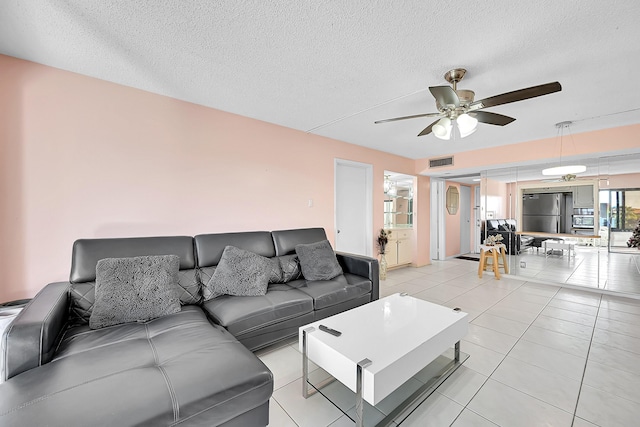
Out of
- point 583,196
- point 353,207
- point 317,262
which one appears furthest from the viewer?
point 353,207

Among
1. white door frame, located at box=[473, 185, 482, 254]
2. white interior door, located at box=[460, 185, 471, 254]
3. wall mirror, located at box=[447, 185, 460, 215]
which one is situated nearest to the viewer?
wall mirror, located at box=[447, 185, 460, 215]

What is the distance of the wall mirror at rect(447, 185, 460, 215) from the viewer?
6324 millimetres

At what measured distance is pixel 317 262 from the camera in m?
2.88

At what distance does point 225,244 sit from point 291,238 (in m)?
0.83

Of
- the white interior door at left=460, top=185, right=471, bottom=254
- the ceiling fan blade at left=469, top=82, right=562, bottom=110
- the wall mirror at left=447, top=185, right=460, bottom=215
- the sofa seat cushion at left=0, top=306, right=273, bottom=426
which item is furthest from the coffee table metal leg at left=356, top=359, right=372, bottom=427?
the white interior door at left=460, top=185, right=471, bottom=254

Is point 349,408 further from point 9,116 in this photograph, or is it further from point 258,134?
point 9,116

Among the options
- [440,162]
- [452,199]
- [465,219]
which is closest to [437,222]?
[452,199]

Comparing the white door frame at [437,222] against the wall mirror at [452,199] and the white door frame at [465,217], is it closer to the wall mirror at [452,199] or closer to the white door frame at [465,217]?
the wall mirror at [452,199]

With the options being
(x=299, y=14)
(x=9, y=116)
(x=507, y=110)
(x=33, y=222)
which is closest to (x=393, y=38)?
(x=299, y=14)

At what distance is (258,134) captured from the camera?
317 cm

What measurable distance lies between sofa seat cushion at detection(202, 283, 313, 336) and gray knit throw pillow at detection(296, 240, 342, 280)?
17.5 inches

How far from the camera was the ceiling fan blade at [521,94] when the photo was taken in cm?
160

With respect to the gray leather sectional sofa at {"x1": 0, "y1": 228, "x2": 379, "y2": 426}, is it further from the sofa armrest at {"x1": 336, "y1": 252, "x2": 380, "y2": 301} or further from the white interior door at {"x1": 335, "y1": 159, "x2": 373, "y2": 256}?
the white interior door at {"x1": 335, "y1": 159, "x2": 373, "y2": 256}

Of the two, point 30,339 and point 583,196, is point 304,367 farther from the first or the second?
point 583,196
